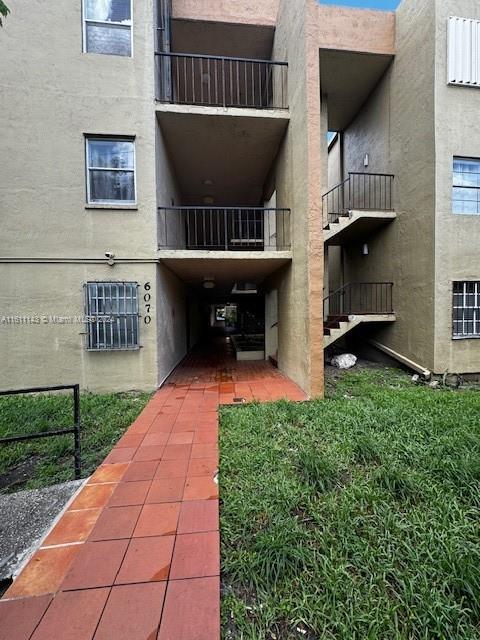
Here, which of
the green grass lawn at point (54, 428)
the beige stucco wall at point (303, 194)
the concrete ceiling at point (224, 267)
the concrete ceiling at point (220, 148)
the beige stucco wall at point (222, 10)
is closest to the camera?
the green grass lawn at point (54, 428)

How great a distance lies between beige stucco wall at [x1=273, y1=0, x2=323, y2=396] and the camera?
4738mm

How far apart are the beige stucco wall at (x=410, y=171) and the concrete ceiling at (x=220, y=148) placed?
3315mm

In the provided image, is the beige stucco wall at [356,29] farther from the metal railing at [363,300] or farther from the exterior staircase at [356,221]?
the metal railing at [363,300]

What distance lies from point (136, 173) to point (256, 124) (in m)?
2.74

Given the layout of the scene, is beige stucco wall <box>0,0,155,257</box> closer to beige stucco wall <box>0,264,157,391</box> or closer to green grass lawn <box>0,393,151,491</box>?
beige stucco wall <box>0,264,157,391</box>

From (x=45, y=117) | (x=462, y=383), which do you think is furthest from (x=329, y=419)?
(x=45, y=117)

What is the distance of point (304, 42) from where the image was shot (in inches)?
189

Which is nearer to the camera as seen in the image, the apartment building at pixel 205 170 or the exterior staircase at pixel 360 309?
the apartment building at pixel 205 170

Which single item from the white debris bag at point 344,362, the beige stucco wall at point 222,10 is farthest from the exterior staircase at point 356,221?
the beige stucco wall at point 222,10

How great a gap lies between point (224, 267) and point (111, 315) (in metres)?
2.75

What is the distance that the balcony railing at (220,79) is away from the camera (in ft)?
20.9

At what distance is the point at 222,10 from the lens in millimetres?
6754

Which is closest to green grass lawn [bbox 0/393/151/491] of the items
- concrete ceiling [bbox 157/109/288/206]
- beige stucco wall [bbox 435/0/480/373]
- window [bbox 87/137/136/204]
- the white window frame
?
the white window frame

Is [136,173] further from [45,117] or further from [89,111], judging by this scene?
[45,117]
